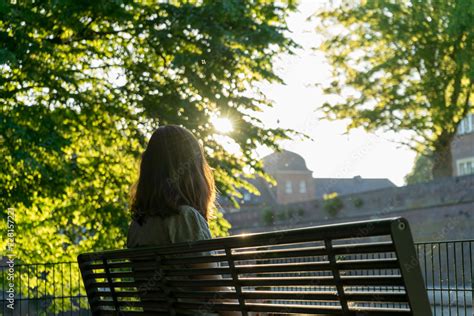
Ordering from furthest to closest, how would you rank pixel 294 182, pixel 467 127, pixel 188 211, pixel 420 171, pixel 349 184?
1. pixel 349 184
2. pixel 294 182
3. pixel 420 171
4. pixel 467 127
5. pixel 188 211

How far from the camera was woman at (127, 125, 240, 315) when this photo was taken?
383 cm

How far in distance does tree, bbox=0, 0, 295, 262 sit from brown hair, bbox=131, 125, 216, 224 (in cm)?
909

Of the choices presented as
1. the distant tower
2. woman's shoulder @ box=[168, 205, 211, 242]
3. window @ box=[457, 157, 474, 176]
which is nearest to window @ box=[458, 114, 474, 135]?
window @ box=[457, 157, 474, 176]

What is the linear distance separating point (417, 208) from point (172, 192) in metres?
30.7

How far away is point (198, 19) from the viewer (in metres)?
14.4

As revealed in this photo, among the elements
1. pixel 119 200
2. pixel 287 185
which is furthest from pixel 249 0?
pixel 287 185

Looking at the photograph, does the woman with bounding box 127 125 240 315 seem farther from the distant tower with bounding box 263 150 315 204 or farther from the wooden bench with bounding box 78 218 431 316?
the distant tower with bounding box 263 150 315 204

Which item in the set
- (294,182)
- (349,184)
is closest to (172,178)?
(294,182)

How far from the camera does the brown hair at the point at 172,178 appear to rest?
3.85 metres

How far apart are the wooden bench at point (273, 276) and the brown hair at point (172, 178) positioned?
21cm

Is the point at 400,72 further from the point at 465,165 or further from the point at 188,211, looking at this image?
the point at 188,211

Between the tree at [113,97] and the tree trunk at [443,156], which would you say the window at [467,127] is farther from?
the tree at [113,97]

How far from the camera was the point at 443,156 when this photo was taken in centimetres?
3228

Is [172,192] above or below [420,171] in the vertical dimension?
below
